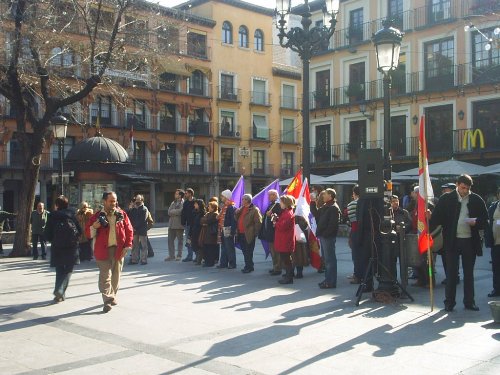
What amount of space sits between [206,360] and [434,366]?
225cm

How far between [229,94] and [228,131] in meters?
3.27

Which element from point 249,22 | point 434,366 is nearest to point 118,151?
point 434,366

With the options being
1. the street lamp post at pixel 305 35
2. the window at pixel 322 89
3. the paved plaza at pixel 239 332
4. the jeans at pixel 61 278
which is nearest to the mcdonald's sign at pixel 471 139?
the window at pixel 322 89

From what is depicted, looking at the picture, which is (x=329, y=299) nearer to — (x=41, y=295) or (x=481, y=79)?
(x=41, y=295)

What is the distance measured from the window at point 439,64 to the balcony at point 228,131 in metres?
23.6

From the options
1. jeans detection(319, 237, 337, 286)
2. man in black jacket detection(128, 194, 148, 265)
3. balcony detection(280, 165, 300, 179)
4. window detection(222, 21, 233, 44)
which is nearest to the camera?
jeans detection(319, 237, 337, 286)

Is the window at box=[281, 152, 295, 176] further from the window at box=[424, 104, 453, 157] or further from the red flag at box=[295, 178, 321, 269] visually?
the red flag at box=[295, 178, 321, 269]

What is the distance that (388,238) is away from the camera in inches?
357

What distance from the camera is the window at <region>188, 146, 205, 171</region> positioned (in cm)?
4928

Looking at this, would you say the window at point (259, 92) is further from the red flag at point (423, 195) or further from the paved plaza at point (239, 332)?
the red flag at point (423, 195)

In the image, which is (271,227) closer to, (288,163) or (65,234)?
(65,234)

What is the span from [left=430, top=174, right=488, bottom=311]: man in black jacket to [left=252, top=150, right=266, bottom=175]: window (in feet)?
147

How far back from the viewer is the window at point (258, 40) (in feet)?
175

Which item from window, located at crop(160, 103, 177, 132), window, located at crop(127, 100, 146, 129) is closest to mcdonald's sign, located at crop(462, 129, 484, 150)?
window, located at crop(127, 100, 146, 129)
